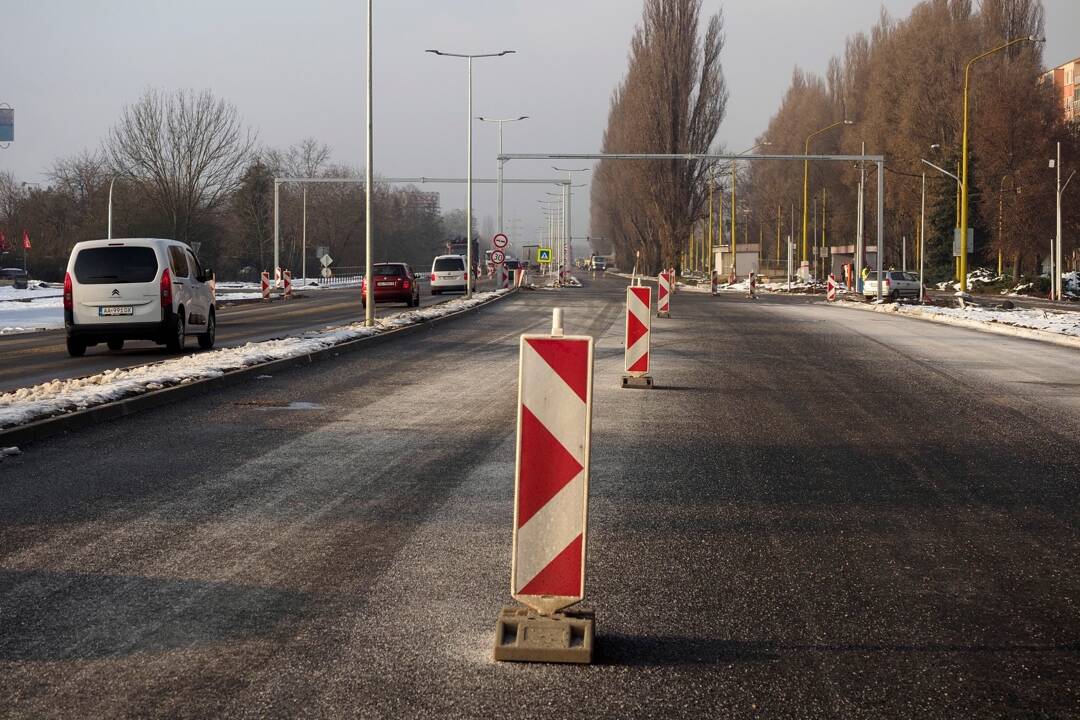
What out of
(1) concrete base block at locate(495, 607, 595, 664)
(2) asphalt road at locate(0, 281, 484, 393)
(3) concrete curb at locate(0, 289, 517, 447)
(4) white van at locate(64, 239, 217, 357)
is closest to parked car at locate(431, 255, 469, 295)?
(2) asphalt road at locate(0, 281, 484, 393)

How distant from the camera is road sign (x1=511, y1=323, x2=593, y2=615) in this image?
506cm

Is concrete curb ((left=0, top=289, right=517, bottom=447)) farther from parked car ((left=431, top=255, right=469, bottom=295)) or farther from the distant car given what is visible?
the distant car

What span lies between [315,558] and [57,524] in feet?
6.01

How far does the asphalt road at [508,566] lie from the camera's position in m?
4.56

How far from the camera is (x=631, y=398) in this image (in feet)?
49.1

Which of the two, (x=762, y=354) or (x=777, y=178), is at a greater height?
(x=777, y=178)

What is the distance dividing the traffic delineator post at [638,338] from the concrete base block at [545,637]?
10.8 metres

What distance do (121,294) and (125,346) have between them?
11.6ft

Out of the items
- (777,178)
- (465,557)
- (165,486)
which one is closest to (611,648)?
(465,557)

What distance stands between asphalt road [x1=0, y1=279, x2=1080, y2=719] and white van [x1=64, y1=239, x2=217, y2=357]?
348 inches

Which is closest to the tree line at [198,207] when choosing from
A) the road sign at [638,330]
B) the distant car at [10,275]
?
the distant car at [10,275]

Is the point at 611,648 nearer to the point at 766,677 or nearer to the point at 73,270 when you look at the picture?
the point at 766,677

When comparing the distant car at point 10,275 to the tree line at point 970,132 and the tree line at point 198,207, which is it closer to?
the tree line at point 198,207

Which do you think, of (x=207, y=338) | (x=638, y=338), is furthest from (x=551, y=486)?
(x=207, y=338)
